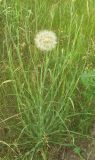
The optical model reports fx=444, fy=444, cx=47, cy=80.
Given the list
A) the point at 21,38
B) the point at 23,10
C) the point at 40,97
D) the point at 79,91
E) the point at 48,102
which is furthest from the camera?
the point at 23,10

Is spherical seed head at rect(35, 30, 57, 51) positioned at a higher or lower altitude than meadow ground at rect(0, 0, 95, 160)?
higher

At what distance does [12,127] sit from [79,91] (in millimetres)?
415

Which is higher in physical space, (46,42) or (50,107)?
(46,42)

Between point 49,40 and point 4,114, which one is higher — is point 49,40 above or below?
above

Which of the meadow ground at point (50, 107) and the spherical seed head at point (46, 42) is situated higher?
the spherical seed head at point (46, 42)

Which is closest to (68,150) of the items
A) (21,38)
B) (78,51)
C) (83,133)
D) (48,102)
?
(83,133)

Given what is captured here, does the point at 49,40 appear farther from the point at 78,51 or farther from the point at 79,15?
the point at 79,15

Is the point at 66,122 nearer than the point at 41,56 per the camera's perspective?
Yes

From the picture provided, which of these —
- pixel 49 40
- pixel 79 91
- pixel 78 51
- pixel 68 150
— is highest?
pixel 49 40

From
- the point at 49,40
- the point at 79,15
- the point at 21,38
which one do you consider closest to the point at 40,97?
the point at 49,40

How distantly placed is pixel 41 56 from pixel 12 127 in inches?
18.8

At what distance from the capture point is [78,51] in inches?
97.7

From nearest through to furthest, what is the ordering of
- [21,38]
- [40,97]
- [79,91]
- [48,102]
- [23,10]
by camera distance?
[40,97], [48,102], [79,91], [21,38], [23,10]

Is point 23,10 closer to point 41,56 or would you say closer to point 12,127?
point 41,56
